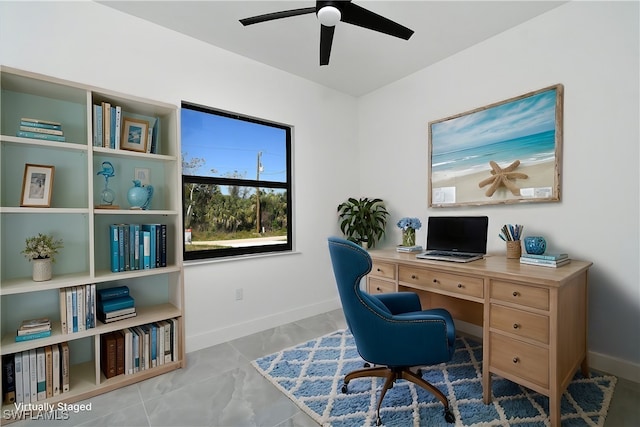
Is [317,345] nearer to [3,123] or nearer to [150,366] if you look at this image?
[150,366]

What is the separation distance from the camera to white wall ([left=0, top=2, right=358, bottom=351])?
1.98 meters

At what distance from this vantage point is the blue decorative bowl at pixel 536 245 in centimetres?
200

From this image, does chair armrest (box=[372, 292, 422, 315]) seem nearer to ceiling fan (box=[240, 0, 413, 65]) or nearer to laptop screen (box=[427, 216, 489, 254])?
laptop screen (box=[427, 216, 489, 254])

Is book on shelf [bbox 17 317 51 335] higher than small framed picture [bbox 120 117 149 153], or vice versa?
small framed picture [bbox 120 117 149 153]

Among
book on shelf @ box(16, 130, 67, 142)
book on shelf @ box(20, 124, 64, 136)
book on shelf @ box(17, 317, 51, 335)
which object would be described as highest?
book on shelf @ box(20, 124, 64, 136)

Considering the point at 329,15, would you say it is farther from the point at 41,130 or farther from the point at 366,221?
the point at 366,221

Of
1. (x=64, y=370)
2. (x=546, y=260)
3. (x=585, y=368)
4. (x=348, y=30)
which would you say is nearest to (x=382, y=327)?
→ (x=546, y=260)

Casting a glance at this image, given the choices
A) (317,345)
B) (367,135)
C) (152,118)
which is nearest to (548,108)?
(367,135)

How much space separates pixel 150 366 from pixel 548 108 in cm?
347

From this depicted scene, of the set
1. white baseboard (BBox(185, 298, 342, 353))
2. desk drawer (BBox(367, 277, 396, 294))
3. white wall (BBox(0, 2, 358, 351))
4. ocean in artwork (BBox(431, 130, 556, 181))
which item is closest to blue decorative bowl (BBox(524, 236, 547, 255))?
ocean in artwork (BBox(431, 130, 556, 181))

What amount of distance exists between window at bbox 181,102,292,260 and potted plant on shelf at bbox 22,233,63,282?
3.06 feet

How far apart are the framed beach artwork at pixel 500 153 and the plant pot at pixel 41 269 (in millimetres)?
3053

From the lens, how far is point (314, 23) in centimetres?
232

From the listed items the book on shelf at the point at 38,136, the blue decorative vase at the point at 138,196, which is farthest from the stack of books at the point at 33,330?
the book on shelf at the point at 38,136
